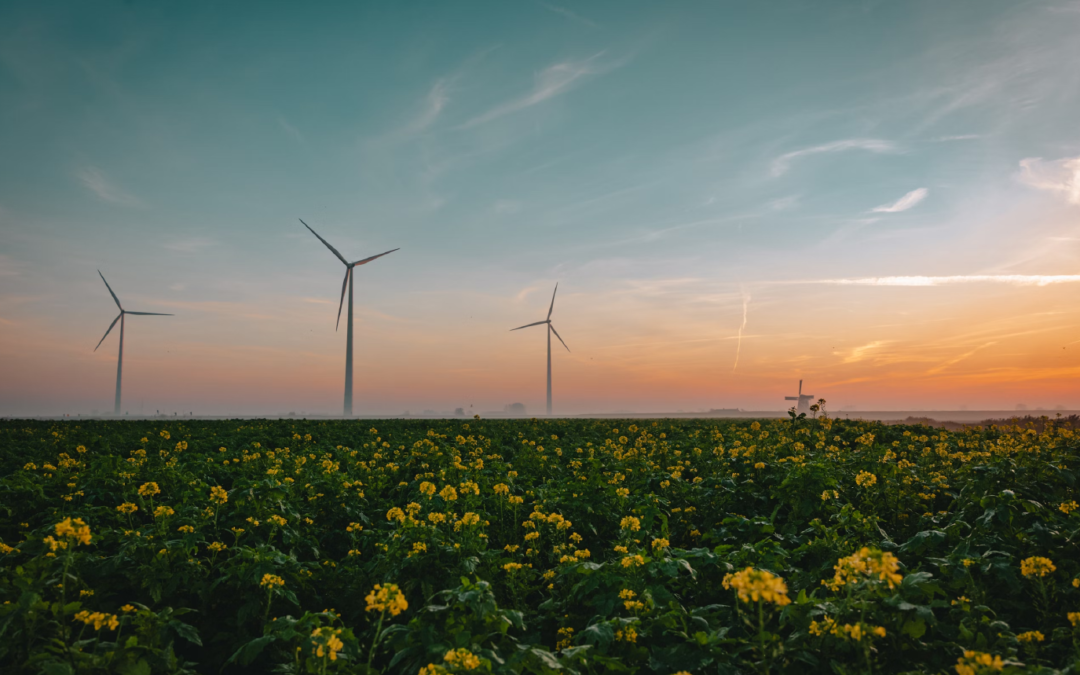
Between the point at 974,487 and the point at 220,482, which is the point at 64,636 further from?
the point at 974,487

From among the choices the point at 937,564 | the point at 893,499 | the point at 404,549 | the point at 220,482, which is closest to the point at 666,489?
the point at 893,499

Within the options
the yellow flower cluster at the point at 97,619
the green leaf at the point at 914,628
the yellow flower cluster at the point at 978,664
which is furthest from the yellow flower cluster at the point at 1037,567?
the yellow flower cluster at the point at 97,619

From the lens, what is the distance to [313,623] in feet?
A: 15.5

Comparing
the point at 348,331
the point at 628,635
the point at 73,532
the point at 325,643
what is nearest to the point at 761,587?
the point at 628,635

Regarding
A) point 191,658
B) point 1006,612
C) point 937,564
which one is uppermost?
point 937,564

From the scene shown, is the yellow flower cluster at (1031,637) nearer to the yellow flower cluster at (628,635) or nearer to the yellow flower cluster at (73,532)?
the yellow flower cluster at (628,635)

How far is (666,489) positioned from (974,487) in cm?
520

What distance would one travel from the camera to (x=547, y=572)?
690 centimetres

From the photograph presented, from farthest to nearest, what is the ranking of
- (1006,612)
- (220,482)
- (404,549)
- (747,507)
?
(220,482) → (747,507) → (404,549) → (1006,612)

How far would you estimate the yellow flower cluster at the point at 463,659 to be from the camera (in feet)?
13.0

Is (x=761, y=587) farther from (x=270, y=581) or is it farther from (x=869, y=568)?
(x=270, y=581)

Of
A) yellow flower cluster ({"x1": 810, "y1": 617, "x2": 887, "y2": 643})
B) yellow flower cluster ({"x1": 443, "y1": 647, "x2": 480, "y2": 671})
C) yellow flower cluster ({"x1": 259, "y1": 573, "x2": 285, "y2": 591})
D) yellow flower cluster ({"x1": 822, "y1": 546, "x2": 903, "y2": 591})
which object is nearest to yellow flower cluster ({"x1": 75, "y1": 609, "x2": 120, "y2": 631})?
yellow flower cluster ({"x1": 259, "y1": 573, "x2": 285, "y2": 591})

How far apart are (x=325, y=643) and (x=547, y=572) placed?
315cm

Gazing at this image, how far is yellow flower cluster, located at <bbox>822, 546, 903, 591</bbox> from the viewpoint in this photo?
4.31m
